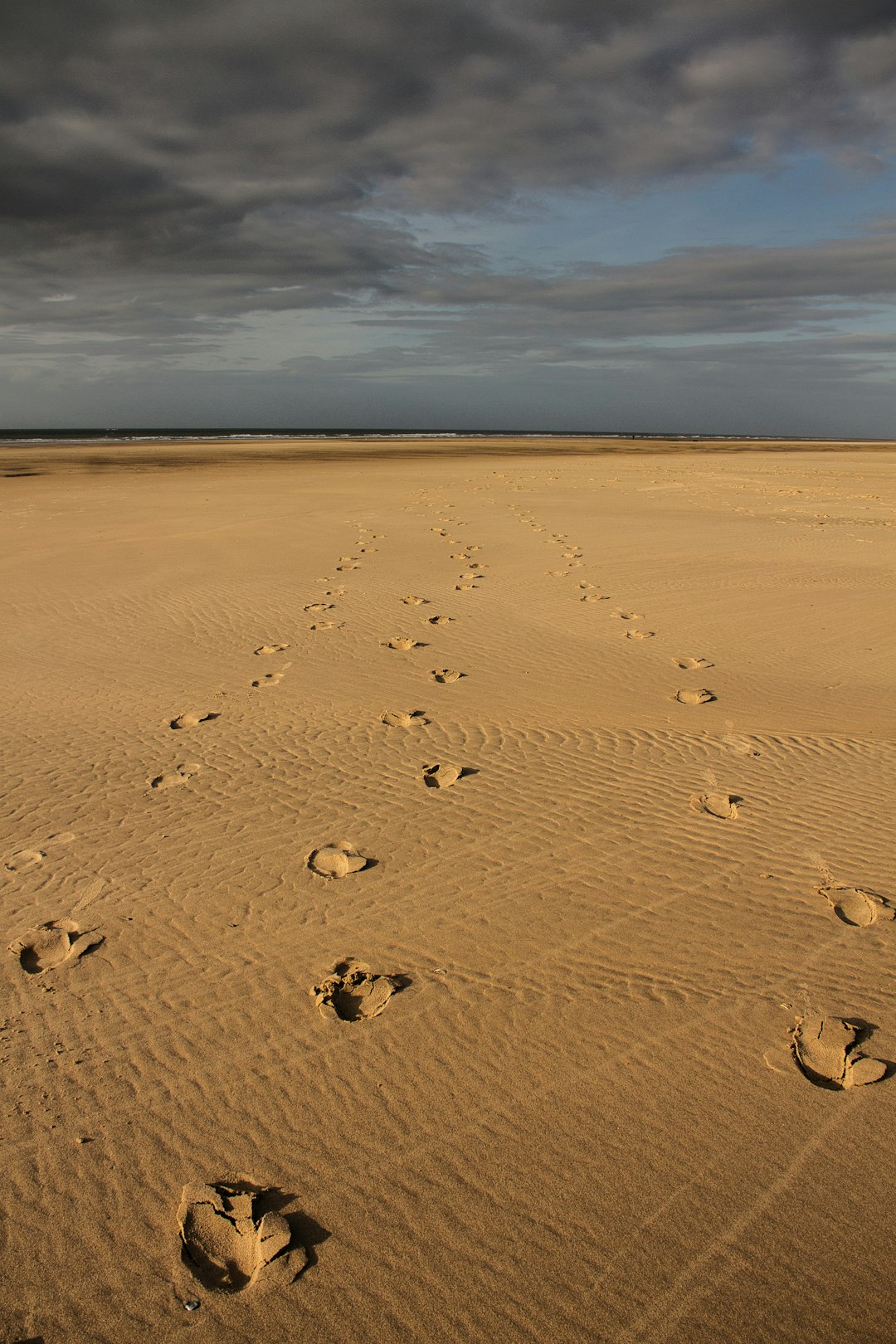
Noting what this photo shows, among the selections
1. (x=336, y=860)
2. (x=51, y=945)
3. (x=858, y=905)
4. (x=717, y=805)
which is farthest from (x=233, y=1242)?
(x=717, y=805)

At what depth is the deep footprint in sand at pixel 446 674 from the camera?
19.9ft

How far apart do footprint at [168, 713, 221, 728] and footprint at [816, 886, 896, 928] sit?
12.2 ft

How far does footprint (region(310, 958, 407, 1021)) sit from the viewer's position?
2639 millimetres

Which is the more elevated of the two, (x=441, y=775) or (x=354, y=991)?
(x=441, y=775)

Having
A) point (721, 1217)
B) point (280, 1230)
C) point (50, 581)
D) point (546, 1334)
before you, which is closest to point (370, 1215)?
point (280, 1230)

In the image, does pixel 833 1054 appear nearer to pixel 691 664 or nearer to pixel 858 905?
pixel 858 905

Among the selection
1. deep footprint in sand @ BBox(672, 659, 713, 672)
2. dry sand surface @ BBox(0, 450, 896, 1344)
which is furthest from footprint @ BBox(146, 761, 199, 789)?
deep footprint in sand @ BBox(672, 659, 713, 672)

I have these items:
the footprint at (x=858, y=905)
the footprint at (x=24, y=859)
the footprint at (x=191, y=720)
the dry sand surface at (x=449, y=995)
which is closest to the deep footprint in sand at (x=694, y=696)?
the dry sand surface at (x=449, y=995)

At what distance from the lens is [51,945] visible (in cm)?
297

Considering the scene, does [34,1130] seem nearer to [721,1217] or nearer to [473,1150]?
[473,1150]

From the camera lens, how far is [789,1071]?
2.40m

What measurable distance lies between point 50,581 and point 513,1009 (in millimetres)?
8856

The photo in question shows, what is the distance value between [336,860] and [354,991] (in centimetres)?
87

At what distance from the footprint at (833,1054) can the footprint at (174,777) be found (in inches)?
126
